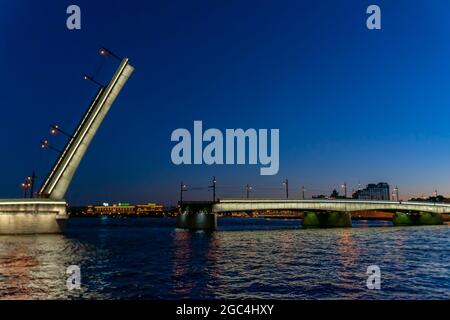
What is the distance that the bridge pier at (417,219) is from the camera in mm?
85769

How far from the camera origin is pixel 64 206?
4972 centimetres

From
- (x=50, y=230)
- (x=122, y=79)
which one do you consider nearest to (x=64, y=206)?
(x=50, y=230)

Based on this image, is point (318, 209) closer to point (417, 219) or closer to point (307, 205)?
point (307, 205)

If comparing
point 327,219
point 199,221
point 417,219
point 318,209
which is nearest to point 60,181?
point 199,221

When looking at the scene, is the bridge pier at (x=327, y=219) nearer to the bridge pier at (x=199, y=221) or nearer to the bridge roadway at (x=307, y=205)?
the bridge roadway at (x=307, y=205)

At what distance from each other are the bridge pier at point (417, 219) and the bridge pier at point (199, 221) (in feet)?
144

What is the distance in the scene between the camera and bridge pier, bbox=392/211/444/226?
281 feet

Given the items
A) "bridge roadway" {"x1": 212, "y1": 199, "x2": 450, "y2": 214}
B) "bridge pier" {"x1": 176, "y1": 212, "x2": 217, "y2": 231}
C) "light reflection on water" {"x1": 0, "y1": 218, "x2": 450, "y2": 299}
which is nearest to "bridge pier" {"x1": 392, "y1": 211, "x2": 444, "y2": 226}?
"bridge roadway" {"x1": 212, "y1": 199, "x2": 450, "y2": 214}

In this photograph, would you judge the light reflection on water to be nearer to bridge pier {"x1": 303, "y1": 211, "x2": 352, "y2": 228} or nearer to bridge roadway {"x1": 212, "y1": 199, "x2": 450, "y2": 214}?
bridge roadway {"x1": 212, "y1": 199, "x2": 450, "y2": 214}

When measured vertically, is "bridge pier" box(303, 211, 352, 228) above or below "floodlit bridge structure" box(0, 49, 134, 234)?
below

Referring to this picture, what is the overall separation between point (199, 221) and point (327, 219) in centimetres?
2523

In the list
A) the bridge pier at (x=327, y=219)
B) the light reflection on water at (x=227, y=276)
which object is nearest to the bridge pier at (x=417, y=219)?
the bridge pier at (x=327, y=219)

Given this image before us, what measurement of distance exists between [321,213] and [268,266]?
62.0m

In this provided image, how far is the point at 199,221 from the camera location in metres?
66.2
